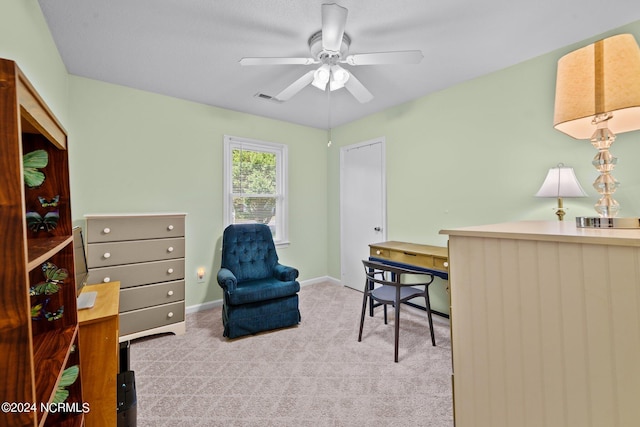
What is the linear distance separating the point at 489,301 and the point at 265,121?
3.78 metres

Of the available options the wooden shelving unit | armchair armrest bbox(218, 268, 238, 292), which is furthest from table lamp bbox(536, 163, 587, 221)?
the wooden shelving unit

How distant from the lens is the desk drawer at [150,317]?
2.67m

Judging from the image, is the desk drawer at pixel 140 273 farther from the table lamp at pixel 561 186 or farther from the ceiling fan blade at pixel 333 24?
the table lamp at pixel 561 186

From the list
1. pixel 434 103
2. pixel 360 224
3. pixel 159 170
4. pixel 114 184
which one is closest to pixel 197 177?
pixel 159 170

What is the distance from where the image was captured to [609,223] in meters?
1.00

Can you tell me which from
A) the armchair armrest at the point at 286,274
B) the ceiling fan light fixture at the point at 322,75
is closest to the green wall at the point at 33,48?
the ceiling fan light fixture at the point at 322,75

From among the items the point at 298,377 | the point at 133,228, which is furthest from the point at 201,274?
the point at 298,377

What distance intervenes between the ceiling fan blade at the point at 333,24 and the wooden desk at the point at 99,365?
2.07 metres

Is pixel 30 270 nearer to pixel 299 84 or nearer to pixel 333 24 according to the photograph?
pixel 333 24

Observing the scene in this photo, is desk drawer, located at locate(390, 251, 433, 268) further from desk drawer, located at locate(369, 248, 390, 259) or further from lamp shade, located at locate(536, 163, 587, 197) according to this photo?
lamp shade, located at locate(536, 163, 587, 197)

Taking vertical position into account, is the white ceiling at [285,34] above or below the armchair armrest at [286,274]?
above

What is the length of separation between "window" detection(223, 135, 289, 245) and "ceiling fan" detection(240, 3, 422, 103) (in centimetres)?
153

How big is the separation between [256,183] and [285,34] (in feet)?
7.38

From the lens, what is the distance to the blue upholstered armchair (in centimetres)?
277
